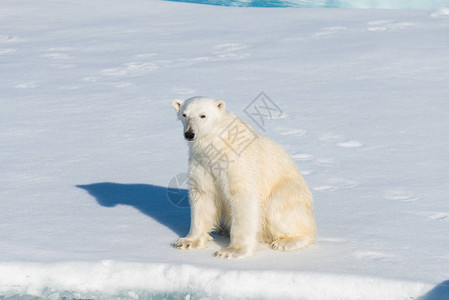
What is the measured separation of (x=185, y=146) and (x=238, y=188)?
218cm

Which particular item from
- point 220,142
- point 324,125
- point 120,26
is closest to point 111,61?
point 120,26

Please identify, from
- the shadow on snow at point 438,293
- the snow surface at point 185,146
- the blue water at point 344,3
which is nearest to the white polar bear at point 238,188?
the snow surface at point 185,146

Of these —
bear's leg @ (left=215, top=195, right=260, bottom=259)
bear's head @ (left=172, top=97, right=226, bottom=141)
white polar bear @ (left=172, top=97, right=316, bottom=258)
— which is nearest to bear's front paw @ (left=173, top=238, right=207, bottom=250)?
white polar bear @ (left=172, top=97, right=316, bottom=258)

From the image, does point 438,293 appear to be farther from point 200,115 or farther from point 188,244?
point 200,115

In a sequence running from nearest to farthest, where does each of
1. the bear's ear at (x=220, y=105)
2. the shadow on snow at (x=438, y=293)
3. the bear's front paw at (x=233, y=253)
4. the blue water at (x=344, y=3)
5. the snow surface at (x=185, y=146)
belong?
the shadow on snow at (x=438, y=293)
the snow surface at (x=185, y=146)
the bear's front paw at (x=233, y=253)
the bear's ear at (x=220, y=105)
the blue water at (x=344, y=3)

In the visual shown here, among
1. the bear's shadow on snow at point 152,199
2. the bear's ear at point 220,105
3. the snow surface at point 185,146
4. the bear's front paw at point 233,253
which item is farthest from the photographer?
the bear's shadow on snow at point 152,199

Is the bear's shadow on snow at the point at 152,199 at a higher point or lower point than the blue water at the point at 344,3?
lower

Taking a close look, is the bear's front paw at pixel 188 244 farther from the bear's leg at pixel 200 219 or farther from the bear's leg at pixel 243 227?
the bear's leg at pixel 243 227

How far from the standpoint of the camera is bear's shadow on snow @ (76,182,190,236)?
4.41 metres

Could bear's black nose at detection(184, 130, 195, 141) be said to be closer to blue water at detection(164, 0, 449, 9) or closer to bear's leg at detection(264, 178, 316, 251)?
bear's leg at detection(264, 178, 316, 251)

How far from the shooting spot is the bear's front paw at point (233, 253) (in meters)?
3.70

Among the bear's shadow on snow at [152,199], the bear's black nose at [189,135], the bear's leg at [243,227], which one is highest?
the bear's black nose at [189,135]

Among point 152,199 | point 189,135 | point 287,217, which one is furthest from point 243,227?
point 152,199

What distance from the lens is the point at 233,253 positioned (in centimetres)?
371
